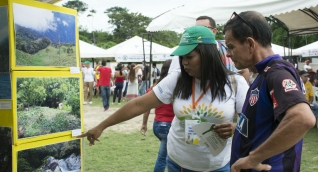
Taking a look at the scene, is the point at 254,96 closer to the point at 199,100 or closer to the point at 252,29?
the point at 252,29

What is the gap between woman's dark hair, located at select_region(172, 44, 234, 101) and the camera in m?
2.45

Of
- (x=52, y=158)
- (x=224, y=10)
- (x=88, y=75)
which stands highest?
(x=224, y=10)

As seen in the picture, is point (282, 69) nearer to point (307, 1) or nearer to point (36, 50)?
point (36, 50)

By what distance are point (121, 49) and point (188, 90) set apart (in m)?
17.5

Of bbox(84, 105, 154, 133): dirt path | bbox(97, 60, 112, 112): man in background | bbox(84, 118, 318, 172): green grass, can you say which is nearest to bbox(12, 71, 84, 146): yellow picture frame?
bbox(84, 118, 318, 172): green grass

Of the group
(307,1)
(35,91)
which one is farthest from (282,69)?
(307,1)

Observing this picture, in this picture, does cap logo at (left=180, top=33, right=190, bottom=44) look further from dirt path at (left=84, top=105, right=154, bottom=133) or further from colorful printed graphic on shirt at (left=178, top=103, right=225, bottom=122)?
dirt path at (left=84, top=105, right=154, bottom=133)

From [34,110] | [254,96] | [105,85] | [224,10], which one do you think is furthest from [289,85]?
[105,85]

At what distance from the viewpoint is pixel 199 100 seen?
8.16ft

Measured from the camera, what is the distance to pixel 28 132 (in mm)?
2875

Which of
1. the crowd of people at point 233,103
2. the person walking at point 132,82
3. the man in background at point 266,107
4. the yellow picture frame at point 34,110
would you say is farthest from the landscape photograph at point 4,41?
the person walking at point 132,82

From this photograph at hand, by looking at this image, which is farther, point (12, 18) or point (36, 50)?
point (36, 50)

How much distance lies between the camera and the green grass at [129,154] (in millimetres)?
5867

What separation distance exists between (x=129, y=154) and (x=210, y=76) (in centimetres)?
462
